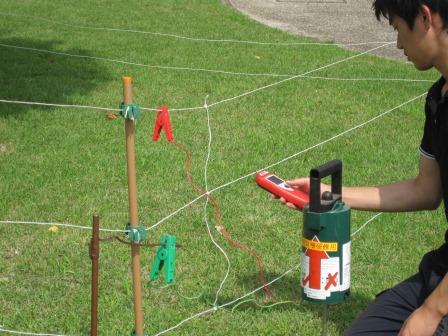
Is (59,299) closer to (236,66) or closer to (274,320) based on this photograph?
(274,320)

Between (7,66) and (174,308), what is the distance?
4.93 meters

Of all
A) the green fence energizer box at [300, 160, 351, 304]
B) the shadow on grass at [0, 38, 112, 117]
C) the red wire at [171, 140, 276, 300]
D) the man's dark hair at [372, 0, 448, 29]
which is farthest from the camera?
the shadow on grass at [0, 38, 112, 117]

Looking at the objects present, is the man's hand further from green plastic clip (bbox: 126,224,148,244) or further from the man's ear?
green plastic clip (bbox: 126,224,148,244)

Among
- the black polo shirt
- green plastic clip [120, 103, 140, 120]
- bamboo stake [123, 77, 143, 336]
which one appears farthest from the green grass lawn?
green plastic clip [120, 103, 140, 120]

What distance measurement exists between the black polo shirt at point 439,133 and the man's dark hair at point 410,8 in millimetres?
266

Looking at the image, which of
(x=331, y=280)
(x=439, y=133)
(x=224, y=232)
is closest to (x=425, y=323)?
(x=331, y=280)

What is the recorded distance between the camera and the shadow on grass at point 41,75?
22.5ft

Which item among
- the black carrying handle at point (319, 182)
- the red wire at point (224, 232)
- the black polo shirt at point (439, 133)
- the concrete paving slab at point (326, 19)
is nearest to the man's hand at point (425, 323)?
the black polo shirt at point (439, 133)

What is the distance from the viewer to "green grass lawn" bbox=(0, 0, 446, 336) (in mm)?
3627

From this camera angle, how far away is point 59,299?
3.65 meters

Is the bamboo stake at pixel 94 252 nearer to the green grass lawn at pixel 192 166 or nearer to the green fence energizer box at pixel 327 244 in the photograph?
the green fence energizer box at pixel 327 244

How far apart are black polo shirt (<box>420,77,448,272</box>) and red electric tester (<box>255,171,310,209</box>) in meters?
0.43

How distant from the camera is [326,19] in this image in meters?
10.9

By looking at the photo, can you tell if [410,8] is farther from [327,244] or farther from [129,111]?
[129,111]
